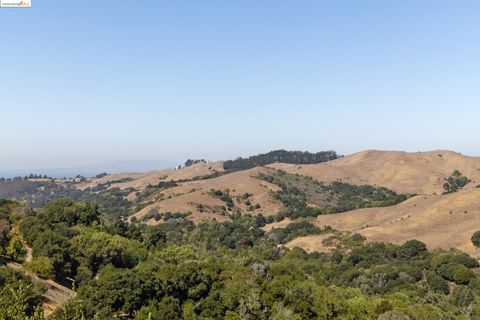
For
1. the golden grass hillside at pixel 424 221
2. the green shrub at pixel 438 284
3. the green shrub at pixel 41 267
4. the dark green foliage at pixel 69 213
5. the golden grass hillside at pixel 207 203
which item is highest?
the dark green foliage at pixel 69 213

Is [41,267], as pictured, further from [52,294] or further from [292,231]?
[292,231]

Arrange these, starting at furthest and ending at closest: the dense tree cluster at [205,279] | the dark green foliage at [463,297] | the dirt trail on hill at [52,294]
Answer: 1. the dark green foliage at [463,297]
2. the dense tree cluster at [205,279]
3. the dirt trail on hill at [52,294]

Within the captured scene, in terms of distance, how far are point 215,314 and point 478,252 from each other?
239 feet

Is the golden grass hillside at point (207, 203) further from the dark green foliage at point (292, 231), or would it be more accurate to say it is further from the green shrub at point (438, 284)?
the green shrub at point (438, 284)

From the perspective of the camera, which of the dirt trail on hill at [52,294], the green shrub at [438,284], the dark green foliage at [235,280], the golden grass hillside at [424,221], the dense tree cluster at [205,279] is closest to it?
the dirt trail on hill at [52,294]

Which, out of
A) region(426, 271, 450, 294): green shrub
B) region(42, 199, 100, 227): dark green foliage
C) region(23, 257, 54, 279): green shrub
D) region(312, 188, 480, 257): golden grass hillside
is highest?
region(42, 199, 100, 227): dark green foliage

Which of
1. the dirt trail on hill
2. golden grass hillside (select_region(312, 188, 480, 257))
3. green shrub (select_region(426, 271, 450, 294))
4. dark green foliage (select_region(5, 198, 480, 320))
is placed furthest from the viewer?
golden grass hillside (select_region(312, 188, 480, 257))

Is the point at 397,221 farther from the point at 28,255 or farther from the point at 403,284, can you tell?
the point at 28,255

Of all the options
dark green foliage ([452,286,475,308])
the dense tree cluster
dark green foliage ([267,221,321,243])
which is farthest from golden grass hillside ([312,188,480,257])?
dark green foliage ([452,286,475,308])

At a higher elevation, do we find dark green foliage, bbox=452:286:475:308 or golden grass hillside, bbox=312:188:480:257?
golden grass hillside, bbox=312:188:480:257

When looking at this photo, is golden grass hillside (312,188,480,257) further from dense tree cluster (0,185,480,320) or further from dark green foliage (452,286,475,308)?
dark green foliage (452,286,475,308)

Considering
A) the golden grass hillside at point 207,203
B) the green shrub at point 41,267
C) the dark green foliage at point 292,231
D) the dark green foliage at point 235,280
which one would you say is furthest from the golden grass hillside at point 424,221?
the green shrub at point 41,267

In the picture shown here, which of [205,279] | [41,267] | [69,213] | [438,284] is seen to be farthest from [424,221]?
[41,267]

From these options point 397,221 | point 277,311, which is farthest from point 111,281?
point 397,221
